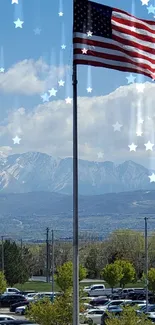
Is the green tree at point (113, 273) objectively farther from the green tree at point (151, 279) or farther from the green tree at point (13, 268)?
the green tree at point (13, 268)

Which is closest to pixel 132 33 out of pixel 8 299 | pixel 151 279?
pixel 151 279

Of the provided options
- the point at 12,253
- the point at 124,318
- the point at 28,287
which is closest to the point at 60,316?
the point at 124,318

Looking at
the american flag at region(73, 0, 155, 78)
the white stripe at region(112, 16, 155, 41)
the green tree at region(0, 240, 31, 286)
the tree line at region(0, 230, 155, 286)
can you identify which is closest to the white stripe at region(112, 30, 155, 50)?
the american flag at region(73, 0, 155, 78)

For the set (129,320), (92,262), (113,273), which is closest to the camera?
(129,320)

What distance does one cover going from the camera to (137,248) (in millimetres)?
74562

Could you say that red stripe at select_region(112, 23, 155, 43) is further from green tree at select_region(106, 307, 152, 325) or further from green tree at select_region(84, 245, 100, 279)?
green tree at select_region(84, 245, 100, 279)

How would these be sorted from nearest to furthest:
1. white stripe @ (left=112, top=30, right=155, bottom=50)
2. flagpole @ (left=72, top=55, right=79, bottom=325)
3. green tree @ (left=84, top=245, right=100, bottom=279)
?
white stripe @ (left=112, top=30, right=155, bottom=50), flagpole @ (left=72, top=55, right=79, bottom=325), green tree @ (left=84, top=245, right=100, bottom=279)

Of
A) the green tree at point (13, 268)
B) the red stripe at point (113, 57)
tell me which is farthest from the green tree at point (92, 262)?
the red stripe at point (113, 57)

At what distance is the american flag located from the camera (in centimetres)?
1070

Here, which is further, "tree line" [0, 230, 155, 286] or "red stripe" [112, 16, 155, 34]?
"tree line" [0, 230, 155, 286]

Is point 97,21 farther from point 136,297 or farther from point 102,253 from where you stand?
point 102,253

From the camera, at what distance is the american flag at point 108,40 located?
1070cm

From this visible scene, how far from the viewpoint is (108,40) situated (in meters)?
10.8

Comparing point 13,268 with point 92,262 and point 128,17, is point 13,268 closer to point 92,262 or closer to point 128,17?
point 92,262
